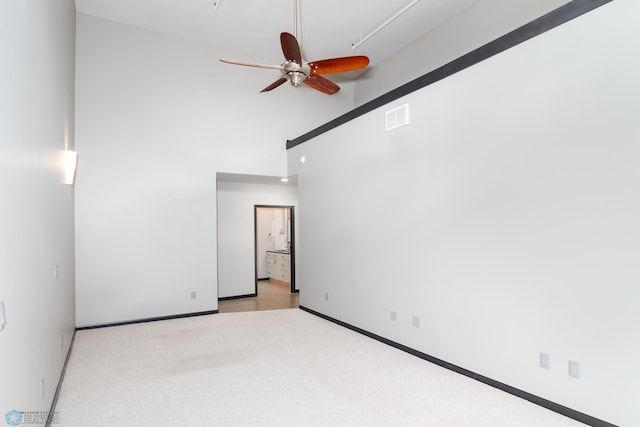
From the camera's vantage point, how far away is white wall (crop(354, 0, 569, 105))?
4.46 meters

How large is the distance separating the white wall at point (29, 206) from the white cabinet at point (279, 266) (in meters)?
5.69

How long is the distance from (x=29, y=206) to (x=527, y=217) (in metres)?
3.48

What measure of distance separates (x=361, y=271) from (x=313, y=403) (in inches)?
86.9

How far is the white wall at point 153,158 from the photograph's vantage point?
5.23m

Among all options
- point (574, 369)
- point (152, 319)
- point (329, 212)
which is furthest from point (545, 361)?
point (152, 319)

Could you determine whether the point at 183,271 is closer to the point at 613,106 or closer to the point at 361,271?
the point at 361,271

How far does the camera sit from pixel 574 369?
2574 mm

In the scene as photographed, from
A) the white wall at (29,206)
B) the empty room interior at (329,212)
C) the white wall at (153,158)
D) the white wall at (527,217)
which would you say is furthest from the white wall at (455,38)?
the white wall at (29,206)

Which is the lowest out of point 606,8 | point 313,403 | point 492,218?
point 313,403

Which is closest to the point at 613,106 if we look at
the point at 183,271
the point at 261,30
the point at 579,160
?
the point at 579,160

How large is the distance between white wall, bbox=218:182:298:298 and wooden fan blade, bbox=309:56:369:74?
13.9 ft

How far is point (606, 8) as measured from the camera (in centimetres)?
242

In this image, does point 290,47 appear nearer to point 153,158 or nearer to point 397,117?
point 397,117

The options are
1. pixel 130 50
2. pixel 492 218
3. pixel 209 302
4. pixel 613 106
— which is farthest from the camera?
pixel 209 302
